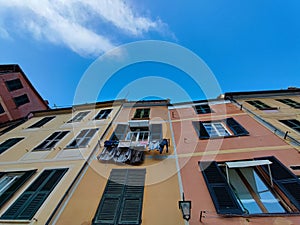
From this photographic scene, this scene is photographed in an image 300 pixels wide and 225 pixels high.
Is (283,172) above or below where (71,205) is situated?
above

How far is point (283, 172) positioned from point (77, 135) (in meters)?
8.15

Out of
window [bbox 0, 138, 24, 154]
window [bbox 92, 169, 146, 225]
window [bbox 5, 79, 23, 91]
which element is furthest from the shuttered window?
window [bbox 5, 79, 23, 91]

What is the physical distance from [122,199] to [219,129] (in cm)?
557

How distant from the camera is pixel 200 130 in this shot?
8.04 m

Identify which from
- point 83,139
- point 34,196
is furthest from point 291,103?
point 34,196

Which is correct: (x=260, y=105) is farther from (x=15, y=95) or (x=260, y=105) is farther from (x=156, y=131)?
(x=15, y=95)

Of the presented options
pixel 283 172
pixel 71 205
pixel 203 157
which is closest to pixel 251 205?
pixel 283 172

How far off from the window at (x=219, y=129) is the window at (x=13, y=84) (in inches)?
636

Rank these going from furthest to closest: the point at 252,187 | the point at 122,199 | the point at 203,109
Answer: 1. the point at 203,109
2. the point at 252,187
3. the point at 122,199

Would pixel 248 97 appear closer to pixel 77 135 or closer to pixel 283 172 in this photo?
pixel 283 172

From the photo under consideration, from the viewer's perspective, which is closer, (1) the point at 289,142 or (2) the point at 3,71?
(1) the point at 289,142

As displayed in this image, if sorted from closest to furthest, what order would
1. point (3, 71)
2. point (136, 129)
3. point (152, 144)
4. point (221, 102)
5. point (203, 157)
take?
point (203, 157) → point (152, 144) → point (136, 129) → point (221, 102) → point (3, 71)

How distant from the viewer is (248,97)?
38.8ft

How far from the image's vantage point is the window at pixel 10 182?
17.3 ft
